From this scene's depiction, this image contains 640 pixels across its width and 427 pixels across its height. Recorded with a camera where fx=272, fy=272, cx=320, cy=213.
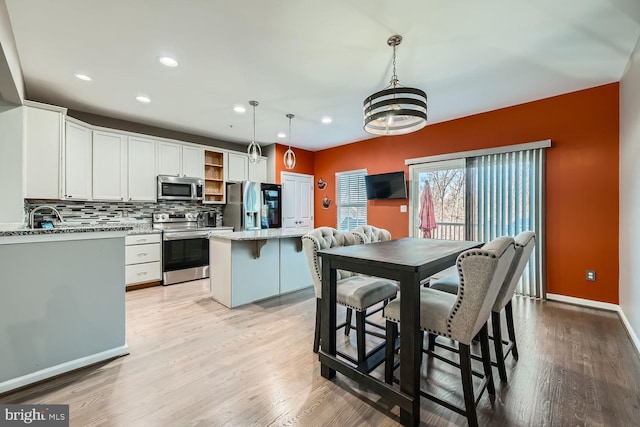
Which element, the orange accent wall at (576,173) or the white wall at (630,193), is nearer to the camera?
the white wall at (630,193)

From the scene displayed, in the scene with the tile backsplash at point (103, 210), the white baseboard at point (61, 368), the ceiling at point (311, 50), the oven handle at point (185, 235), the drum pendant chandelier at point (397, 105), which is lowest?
the white baseboard at point (61, 368)

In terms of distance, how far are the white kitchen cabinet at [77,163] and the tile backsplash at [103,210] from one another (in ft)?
1.18

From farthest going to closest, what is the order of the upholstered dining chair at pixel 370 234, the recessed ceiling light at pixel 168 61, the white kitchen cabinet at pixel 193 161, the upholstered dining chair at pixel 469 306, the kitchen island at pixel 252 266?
the white kitchen cabinet at pixel 193 161 → the kitchen island at pixel 252 266 → the upholstered dining chair at pixel 370 234 → the recessed ceiling light at pixel 168 61 → the upholstered dining chair at pixel 469 306

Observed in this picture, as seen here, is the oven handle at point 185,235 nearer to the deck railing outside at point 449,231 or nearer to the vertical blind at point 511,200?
the deck railing outside at point 449,231

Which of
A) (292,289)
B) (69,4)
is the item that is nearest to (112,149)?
(69,4)

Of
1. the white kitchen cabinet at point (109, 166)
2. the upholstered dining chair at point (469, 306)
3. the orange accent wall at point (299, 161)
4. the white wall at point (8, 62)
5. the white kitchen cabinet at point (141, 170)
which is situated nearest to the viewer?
the upholstered dining chair at point (469, 306)

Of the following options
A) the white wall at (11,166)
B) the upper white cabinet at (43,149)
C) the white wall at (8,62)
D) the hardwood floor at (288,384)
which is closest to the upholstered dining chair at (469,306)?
the hardwood floor at (288,384)

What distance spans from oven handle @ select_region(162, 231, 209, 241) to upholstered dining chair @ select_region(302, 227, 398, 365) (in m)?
3.01

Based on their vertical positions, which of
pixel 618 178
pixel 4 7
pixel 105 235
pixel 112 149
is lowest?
pixel 105 235

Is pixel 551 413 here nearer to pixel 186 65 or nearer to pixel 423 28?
pixel 423 28

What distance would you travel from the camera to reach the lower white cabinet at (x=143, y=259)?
3992 mm

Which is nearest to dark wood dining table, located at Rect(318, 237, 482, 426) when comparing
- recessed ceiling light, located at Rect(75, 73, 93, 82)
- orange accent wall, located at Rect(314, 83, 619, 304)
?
orange accent wall, located at Rect(314, 83, 619, 304)

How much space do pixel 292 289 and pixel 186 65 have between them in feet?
9.80

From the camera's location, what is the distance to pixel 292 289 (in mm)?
3908
